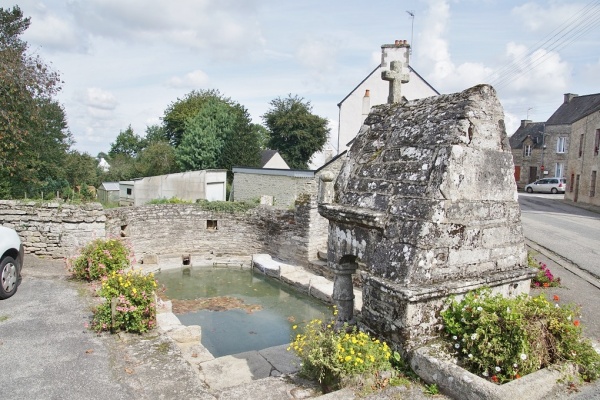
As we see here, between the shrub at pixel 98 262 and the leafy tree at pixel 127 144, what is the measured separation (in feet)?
208

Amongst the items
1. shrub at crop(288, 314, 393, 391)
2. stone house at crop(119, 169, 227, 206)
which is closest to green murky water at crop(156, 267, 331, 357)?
shrub at crop(288, 314, 393, 391)

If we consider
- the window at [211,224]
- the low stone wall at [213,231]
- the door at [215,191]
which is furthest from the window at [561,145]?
the window at [211,224]

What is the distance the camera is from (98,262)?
852 cm

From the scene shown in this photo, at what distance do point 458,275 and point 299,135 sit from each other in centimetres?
3397

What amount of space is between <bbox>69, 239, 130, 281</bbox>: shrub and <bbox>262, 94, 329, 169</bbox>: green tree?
29.3 meters

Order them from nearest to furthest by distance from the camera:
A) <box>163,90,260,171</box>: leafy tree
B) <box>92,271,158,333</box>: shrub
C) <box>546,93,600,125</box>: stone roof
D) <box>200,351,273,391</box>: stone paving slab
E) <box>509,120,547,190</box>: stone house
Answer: <box>200,351,273,391</box>: stone paving slab → <box>92,271,158,333</box>: shrub → <box>163,90,260,171</box>: leafy tree → <box>546,93,600,125</box>: stone roof → <box>509,120,547,190</box>: stone house

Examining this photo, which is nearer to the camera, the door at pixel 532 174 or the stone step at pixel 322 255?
the stone step at pixel 322 255

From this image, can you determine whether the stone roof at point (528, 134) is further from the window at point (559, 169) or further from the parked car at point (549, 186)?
the parked car at point (549, 186)

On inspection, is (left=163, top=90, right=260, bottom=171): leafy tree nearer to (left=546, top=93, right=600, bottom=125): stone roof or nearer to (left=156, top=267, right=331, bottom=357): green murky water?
(left=156, top=267, right=331, bottom=357): green murky water

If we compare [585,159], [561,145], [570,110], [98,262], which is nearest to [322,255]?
[98,262]

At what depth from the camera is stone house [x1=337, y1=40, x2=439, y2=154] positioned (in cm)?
2178

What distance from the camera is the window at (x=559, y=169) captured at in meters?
39.2

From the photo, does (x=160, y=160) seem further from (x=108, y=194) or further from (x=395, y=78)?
(x=395, y=78)

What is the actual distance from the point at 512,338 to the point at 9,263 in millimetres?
7966
